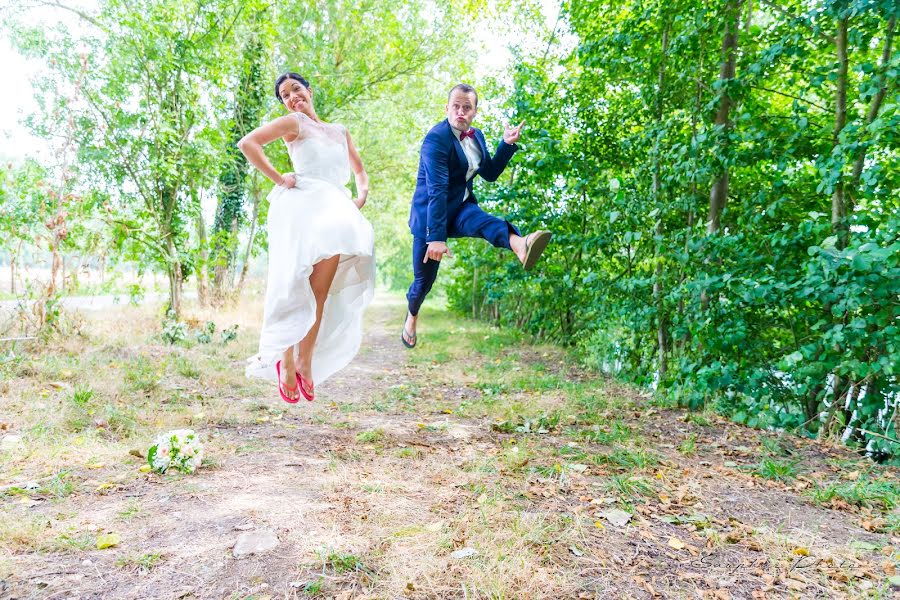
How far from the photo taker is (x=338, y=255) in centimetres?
329

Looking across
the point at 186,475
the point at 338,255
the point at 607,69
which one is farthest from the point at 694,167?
the point at 186,475

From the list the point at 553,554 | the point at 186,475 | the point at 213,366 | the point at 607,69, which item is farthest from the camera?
the point at 213,366

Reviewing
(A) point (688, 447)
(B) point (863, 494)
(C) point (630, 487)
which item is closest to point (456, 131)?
(C) point (630, 487)

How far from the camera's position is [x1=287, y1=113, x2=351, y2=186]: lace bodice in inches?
132

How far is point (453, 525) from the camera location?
257 centimetres

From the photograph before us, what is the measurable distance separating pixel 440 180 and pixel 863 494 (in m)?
3.03

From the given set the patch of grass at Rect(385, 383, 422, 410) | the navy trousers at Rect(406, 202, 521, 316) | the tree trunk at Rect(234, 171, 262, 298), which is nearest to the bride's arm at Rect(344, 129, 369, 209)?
the navy trousers at Rect(406, 202, 521, 316)

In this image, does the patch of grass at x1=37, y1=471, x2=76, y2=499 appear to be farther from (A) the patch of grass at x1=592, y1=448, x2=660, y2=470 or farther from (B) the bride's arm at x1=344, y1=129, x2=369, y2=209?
(A) the patch of grass at x1=592, y1=448, x2=660, y2=470

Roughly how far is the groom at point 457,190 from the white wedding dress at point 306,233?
410mm

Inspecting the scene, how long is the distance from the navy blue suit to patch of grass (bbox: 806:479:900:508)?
7.55 feet

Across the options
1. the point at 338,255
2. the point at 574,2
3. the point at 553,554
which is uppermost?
the point at 574,2

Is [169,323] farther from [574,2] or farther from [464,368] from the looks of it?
[574,2]

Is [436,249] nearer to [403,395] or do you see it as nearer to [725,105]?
[403,395]

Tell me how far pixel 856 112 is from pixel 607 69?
2222 mm
